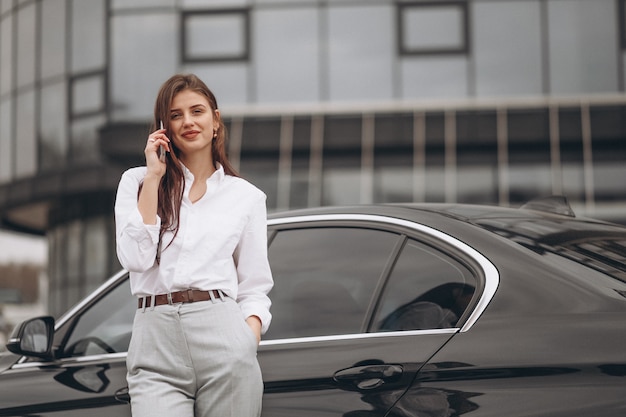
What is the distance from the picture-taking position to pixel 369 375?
279cm

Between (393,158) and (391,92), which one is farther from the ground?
(391,92)

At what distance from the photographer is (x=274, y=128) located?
19.1m

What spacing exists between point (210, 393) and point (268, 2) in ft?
56.6

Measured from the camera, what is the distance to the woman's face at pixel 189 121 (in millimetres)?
2990

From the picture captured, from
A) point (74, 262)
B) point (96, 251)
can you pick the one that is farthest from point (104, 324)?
point (74, 262)

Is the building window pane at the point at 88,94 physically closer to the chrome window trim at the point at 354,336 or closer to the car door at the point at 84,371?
the car door at the point at 84,371

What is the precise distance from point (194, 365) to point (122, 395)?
494mm

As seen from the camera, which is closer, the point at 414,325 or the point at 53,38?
the point at 414,325

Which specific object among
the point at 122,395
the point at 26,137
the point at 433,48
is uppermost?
the point at 433,48

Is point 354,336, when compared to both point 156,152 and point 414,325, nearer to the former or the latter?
point 414,325

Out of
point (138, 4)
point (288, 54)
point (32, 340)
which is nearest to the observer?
point (32, 340)

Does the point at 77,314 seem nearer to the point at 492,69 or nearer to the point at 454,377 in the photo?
the point at 454,377

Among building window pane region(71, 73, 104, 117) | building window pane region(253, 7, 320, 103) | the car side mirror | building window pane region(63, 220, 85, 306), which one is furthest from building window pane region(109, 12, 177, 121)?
the car side mirror

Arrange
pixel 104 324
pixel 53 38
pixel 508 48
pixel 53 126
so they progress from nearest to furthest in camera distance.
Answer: pixel 104 324
pixel 508 48
pixel 53 126
pixel 53 38
